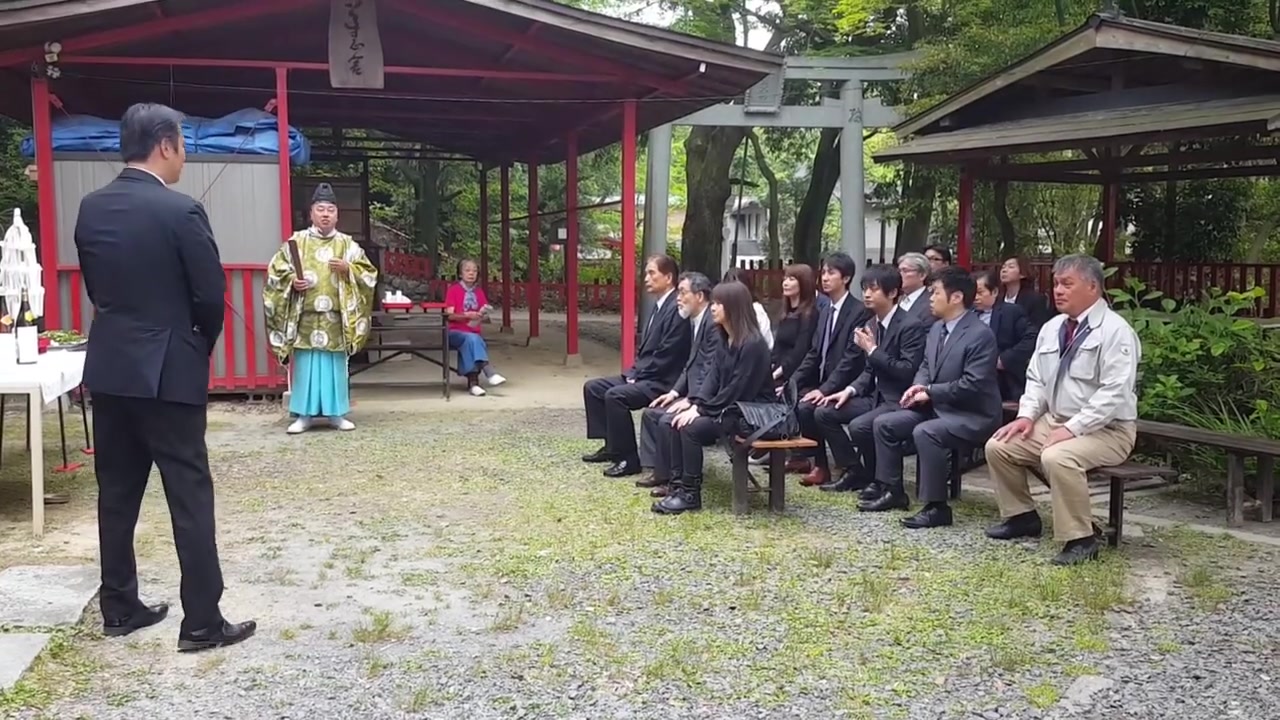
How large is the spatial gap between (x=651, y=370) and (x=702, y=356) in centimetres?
63

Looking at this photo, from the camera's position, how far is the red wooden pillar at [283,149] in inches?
339

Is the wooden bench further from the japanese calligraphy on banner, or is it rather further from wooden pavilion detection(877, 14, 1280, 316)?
the japanese calligraphy on banner

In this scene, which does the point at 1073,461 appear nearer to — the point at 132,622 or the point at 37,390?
the point at 132,622

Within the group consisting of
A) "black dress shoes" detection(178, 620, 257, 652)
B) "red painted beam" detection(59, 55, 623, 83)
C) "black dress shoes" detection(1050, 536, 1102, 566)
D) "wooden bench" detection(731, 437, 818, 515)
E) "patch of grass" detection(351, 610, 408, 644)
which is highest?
"red painted beam" detection(59, 55, 623, 83)

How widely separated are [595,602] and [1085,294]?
8.26 ft

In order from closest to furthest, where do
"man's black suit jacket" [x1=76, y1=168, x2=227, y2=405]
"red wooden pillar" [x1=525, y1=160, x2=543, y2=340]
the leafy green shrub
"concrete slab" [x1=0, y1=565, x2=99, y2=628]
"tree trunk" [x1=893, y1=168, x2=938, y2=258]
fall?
"man's black suit jacket" [x1=76, y1=168, x2=227, y2=405] → "concrete slab" [x1=0, y1=565, x2=99, y2=628] → the leafy green shrub → "red wooden pillar" [x1=525, y1=160, x2=543, y2=340] → "tree trunk" [x1=893, y1=168, x2=938, y2=258]

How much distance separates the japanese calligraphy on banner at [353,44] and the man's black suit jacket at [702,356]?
4035 mm

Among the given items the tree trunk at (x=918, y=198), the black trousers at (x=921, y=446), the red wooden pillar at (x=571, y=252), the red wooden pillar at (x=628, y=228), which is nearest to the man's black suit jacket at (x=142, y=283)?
the black trousers at (x=921, y=446)

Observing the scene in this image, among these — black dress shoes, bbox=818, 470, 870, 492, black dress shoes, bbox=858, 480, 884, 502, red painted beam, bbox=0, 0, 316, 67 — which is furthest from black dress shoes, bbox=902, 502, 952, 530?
red painted beam, bbox=0, 0, 316, 67

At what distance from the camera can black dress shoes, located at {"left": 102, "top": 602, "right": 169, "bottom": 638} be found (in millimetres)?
3889

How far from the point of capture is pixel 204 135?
871 cm

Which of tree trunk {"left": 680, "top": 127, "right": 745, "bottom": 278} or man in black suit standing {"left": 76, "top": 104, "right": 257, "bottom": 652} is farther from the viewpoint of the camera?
tree trunk {"left": 680, "top": 127, "right": 745, "bottom": 278}

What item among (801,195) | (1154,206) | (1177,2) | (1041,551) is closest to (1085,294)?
(1041,551)

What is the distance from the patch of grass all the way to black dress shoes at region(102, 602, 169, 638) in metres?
0.72
